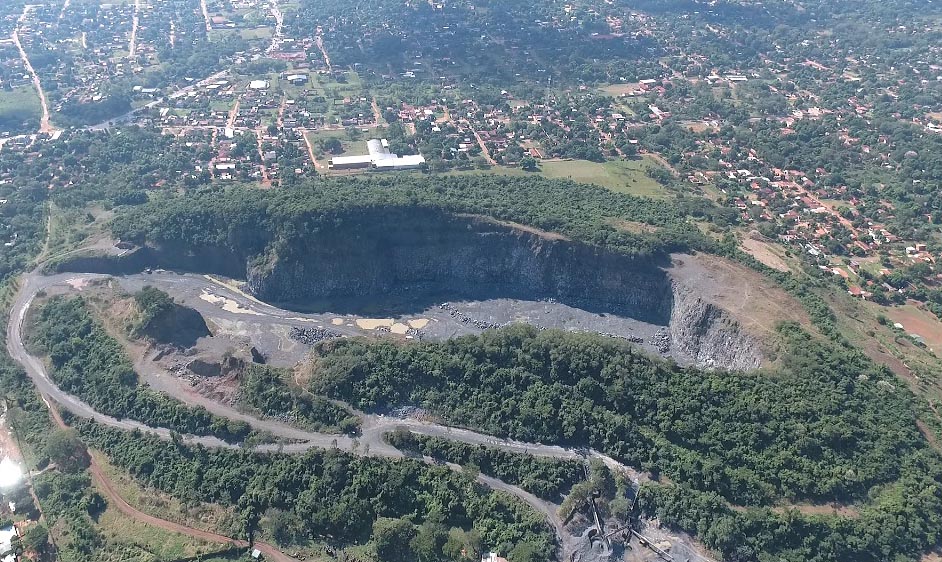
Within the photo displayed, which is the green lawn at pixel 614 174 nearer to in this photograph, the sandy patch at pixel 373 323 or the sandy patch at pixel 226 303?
the sandy patch at pixel 373 323

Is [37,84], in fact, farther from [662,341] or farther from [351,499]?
[662,341]

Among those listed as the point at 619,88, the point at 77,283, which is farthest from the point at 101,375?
the point at 619,88

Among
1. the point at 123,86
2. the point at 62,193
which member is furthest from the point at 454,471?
the point at 123,86

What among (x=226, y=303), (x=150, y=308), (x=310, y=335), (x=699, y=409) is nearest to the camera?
(x=699, y=409)

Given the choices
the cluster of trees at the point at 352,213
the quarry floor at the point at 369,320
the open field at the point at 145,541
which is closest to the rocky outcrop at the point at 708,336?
the quarry floor at the point at 369,320

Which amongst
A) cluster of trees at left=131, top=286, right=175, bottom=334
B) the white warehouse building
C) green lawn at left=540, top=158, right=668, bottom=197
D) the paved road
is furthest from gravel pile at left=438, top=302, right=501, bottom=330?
green lawn at left=540, top=158, right=668, bottom=197

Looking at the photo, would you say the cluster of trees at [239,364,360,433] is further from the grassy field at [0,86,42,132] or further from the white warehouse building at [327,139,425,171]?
the grassy field at [0,86,42,132]

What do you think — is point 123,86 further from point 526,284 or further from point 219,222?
point 526,284

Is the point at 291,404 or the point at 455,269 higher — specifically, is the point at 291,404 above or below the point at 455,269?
below
